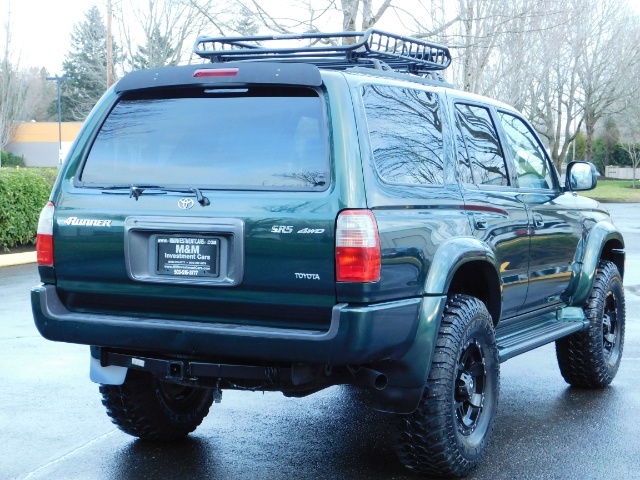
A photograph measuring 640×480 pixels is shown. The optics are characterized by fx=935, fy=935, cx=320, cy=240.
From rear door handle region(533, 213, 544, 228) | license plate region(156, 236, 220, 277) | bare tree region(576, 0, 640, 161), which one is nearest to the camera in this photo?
license plate region(156, 236, 220, 277)

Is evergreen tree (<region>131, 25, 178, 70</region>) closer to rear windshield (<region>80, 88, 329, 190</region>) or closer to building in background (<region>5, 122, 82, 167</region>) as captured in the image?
rear windshield (<region>80, 88, 329, 190</region>)

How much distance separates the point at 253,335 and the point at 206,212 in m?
0.58

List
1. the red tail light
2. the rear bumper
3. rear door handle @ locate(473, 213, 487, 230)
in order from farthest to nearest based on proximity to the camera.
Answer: rear door handle @ locate(473, 213, 487, 230) < the red tail light < the rear bumper

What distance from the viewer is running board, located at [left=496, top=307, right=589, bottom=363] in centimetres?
532

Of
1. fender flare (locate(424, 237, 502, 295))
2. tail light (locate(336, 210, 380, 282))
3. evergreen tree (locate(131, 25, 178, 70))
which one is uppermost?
evergreen tree (locate(131, 25, 178, 70))

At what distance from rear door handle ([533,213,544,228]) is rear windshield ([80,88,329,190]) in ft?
6.73

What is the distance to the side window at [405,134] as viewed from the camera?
14.1ft

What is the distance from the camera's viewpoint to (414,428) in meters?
4.39

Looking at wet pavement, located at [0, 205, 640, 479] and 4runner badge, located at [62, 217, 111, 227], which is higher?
4runner badge, located at [62, 217, 111, 227]

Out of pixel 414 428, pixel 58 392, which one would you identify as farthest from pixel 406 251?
pixel 58 392

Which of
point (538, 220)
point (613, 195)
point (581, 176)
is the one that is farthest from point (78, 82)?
point (538, 220)

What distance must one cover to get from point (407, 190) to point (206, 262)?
3.23 ft

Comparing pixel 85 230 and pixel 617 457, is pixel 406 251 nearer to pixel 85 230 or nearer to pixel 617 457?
pixel 85 230

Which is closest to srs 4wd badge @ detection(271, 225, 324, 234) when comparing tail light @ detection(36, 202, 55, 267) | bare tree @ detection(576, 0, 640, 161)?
tail light @ detection(36, 202, 55, 267)
